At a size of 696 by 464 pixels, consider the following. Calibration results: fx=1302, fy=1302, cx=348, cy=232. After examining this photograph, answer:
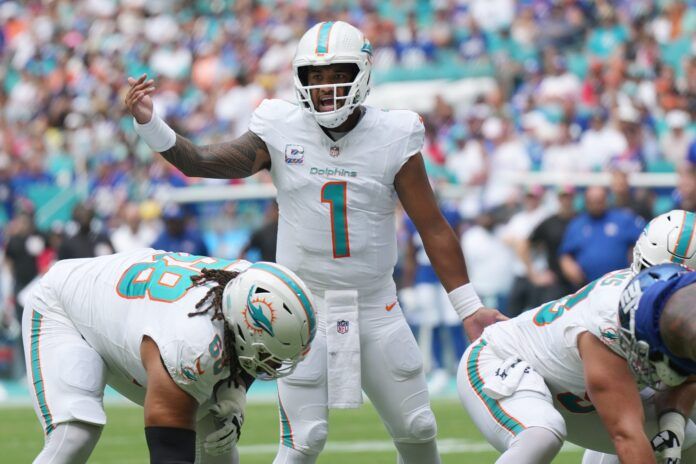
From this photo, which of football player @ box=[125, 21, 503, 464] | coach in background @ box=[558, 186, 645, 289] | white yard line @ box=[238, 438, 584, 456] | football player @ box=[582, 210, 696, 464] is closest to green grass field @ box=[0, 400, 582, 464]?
white yard line @ box=[238, 438, 584, 456]

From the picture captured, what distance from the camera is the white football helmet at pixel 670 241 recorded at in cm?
477

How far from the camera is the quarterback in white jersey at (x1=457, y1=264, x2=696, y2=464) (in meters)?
4.32

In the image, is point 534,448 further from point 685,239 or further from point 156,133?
point 156,133

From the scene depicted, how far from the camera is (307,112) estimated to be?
5543mm

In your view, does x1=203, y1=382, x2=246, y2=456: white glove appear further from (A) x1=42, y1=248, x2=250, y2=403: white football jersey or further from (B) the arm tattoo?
(B) the arm tattoo

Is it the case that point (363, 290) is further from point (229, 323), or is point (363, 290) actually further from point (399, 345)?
point (229, 323)

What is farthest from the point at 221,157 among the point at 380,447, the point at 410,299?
the point at 410,299

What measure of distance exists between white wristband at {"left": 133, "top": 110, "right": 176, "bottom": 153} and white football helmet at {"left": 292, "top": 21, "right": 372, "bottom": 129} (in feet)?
1.88

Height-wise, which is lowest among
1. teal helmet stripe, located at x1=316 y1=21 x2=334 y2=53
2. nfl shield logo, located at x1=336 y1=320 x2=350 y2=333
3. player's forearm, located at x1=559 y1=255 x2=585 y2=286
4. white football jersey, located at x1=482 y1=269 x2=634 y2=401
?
player's forearm, located at x1=559 y1=255 x2=585 y2=286

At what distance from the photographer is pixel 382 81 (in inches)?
676

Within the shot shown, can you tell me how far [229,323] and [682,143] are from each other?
9278 millimetres

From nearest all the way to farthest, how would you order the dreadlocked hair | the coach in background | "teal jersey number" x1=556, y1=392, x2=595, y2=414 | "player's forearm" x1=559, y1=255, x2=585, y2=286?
the dreadlocked hair → "teal jersey number" x1=556, y1=392, x2=595, y2=414 → the coach in background → "player's forearm" x1=559, y1=255, x2=585, y2=286

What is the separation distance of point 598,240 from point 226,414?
6.86 meters

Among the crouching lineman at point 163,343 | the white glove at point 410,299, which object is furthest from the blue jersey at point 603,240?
the crouching lineman at point 163,343
